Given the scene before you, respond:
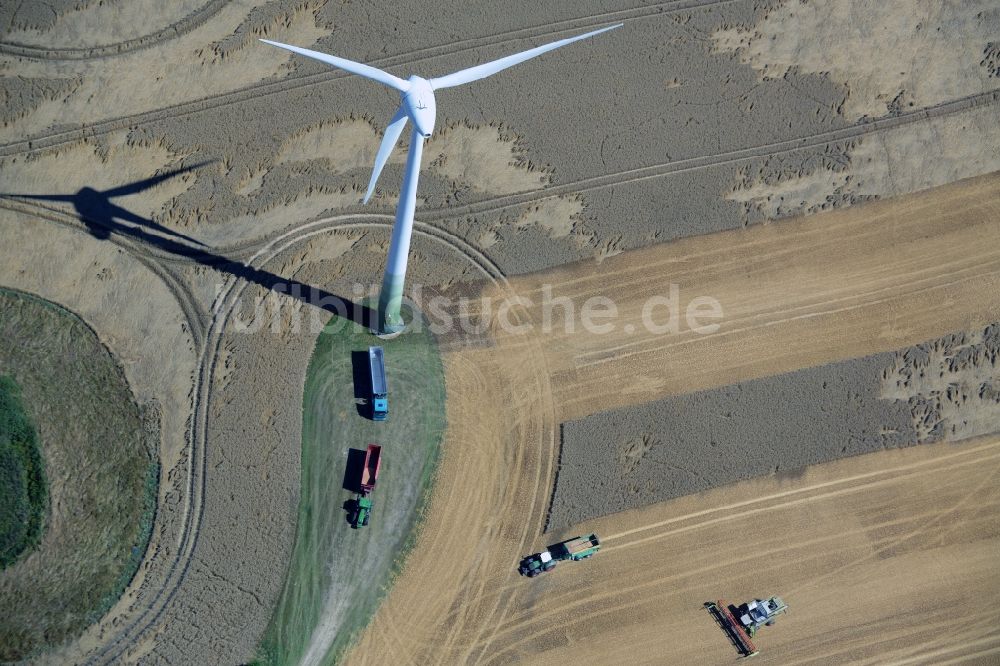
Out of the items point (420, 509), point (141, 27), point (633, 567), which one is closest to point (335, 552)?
point (420, 509)

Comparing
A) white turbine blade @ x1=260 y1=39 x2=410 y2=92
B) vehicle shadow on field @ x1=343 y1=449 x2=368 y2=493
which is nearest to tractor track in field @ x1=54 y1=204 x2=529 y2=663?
vehicle shadow on field @ x1=343 y1=449 x2=368 y2=493

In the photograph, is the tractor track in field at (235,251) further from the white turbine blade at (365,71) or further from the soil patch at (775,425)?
the white turbine blade at (365,71)

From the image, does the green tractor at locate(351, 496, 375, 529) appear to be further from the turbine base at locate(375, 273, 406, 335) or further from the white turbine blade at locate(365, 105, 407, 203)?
the white turbine blade at locate(365, 105, 407, 203)

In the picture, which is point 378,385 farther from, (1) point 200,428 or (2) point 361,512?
(1) point 200,428

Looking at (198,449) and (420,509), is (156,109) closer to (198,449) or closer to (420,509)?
(198,449)

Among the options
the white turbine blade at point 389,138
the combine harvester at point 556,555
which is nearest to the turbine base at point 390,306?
the white turbine blade at point 389,138

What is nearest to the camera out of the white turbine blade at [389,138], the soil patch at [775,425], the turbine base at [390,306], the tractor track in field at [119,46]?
the white turbine blade at [389,138]
